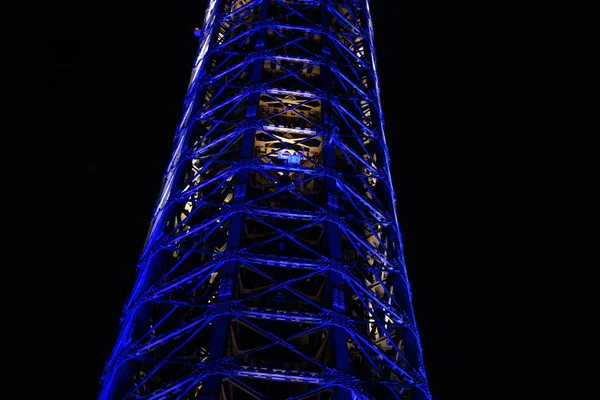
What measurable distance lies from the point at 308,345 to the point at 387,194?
7.54 meters

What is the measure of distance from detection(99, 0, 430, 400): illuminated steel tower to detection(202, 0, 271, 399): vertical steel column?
4 centimetres

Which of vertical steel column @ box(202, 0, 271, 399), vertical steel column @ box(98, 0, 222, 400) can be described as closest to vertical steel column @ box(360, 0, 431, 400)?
vertical steel column @ box(202, 0, 271, 399)

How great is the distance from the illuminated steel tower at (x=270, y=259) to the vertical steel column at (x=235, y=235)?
4 centimetres

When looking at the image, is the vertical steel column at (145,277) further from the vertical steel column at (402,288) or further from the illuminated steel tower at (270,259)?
the vertical steel column at (402,288)

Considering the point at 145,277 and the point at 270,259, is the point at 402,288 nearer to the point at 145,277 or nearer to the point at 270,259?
the point at 270,259

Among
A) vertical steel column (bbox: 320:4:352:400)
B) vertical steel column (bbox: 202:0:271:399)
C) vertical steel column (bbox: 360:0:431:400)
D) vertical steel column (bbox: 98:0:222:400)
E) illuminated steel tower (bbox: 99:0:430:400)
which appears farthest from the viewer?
vertical steel column (bbox: 360:0:431:400)

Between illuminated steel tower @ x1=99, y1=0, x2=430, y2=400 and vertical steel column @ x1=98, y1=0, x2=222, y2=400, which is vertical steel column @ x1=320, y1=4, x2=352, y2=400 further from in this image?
vertical steel column @ x1=98, y1=0, x2=222, y2=400

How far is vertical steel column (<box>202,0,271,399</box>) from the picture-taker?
58.7 feet

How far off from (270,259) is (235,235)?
4.44ft

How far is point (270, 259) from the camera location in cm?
2105

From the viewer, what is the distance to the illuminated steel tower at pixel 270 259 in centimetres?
1953

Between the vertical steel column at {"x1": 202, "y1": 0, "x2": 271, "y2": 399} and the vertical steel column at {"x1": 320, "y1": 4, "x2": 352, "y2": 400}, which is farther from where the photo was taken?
the vertical steel column at {"x1": 320, "y1": 4, "x2": 352, "y2": 400}

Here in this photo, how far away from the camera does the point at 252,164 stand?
24.2m

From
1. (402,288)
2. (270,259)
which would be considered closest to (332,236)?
(270,259)
